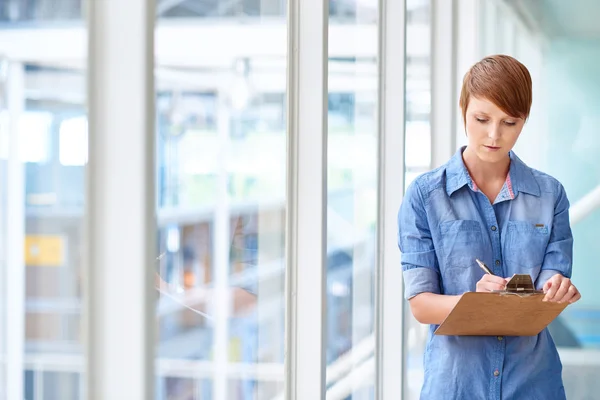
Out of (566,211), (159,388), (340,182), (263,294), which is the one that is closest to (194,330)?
(159,388)

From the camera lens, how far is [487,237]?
194cm

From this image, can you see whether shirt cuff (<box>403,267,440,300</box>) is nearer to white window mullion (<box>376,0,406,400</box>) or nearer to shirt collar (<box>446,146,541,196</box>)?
shirt collar (<box>446,146,541,196</box>)

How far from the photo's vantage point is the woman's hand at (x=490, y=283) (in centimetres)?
176

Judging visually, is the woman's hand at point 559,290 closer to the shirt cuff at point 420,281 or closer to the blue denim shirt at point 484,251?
the blue denim shirt at point 484,251

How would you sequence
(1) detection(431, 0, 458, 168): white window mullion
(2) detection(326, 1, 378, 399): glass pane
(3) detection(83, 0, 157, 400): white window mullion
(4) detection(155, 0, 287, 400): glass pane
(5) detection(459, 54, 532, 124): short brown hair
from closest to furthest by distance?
1. (3) detection(83, 0, 157, 400): white window mullion
2. (4) detection(155, 0, 287, 400): glass pane
3. (5) detection(459, 54, 532, 124): short brown hair
4. (2) detection(326, 1, 378, 399): glass pane
5. (1) detection(431, 0, 458, 168): white window mullion

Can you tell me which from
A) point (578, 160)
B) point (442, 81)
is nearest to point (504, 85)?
point (578, 160)

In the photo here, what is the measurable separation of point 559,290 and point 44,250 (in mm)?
1092

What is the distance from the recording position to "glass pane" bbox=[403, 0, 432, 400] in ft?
12.5

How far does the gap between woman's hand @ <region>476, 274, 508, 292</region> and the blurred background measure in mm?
521

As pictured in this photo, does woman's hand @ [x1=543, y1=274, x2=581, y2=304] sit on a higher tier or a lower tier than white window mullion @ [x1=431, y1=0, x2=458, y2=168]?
lower

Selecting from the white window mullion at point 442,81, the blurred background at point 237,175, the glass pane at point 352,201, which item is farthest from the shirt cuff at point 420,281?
the white window mullion at point 442,81

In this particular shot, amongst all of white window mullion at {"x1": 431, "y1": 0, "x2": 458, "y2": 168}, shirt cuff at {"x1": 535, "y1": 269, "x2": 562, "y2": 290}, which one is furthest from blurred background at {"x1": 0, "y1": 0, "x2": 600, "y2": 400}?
shirt cuff at {"x1": 535, "y1": 269, "x2": 562, "y2": 290}

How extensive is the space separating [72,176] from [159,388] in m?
0.46

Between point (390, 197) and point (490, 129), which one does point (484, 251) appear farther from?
point (390, 197)
